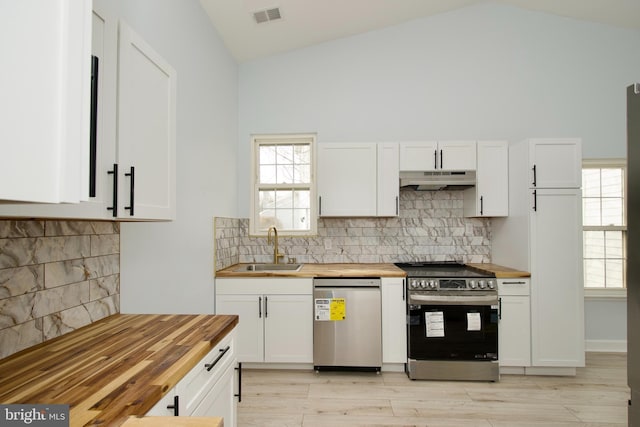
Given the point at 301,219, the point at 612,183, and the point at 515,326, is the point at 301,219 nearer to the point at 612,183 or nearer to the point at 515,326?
the point at 515,326

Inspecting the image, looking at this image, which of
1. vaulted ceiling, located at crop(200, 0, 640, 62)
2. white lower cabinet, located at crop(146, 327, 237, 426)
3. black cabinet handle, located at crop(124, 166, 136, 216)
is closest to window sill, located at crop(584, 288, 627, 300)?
vaulted ceiling, located at crop(200, 0, 640, 62)

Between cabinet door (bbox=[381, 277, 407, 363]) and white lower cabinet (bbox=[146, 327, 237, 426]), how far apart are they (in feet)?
5.62

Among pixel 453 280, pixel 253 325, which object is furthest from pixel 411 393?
pixel 253 325

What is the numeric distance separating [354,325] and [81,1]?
2889 millimetres

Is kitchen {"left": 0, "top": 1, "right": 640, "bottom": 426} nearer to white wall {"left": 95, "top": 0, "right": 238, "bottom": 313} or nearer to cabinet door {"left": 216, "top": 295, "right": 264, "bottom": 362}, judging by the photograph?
white wall {"left": 95, "top": 0, "right": 238, "bottom": 313}

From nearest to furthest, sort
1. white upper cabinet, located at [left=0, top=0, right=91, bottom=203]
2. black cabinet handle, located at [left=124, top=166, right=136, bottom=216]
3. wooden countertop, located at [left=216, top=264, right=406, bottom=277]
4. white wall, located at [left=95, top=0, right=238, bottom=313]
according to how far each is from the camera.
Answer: white upper cabinet, located at [left=0, top=0, right=91, bottom=203] < black cabinet handle, located at [left=124, top=166, right=136, bottom=216] < white wall, located at [left=95, top=0, right=238, bottom=313] < wooden countertop, located at [left=216, top=264, right=406, bottom=277]

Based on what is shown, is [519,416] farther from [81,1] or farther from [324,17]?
[324,17]

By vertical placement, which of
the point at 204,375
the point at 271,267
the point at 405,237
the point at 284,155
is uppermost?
the point at 284,155

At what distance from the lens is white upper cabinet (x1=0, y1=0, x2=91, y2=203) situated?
0.65m

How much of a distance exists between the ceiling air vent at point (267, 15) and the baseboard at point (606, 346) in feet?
14.9

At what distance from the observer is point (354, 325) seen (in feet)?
10.1

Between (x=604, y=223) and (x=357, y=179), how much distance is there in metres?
2.73

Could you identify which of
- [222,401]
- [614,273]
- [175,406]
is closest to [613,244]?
[614,273]

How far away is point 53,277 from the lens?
1376 mm
